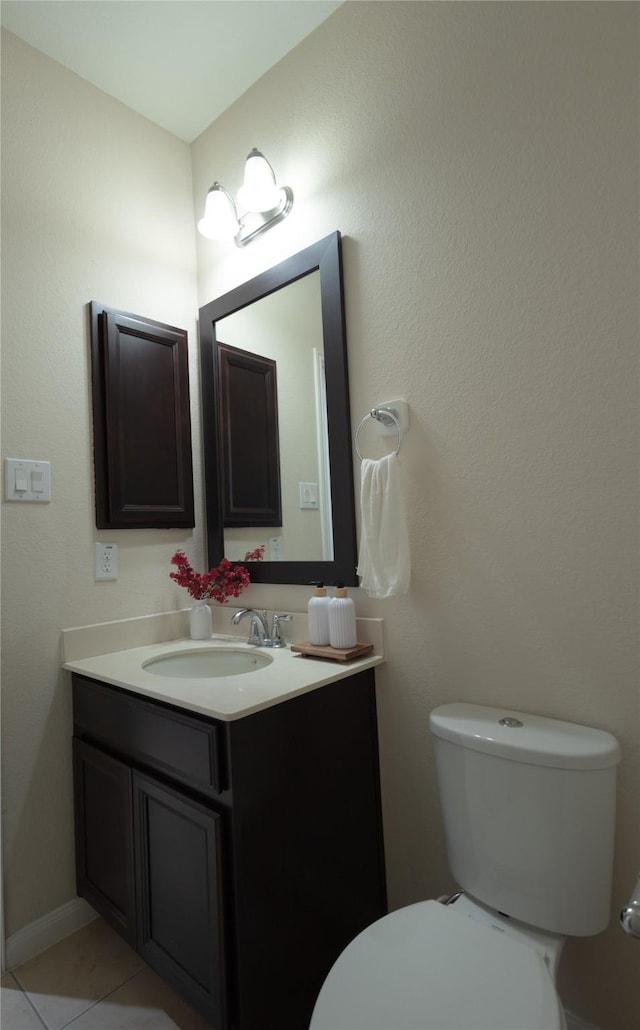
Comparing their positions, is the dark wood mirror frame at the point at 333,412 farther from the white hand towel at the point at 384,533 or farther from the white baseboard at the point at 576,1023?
A: the white baseboard at the point at 576,1023

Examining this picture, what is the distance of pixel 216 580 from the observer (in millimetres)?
1678

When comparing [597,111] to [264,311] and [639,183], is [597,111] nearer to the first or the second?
[639,183]

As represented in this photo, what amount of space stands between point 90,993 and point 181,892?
0.48m

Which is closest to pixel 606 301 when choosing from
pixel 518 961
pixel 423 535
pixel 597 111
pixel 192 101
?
pixel 597 111

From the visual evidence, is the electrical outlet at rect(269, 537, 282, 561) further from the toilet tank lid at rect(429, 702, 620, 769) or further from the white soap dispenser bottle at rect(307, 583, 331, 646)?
the toilet tank lid at rect(429, 702, 620, 769)

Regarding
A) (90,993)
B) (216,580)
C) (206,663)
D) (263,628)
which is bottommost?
(90,993)

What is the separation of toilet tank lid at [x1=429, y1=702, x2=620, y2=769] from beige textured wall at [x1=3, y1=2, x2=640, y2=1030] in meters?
0.06

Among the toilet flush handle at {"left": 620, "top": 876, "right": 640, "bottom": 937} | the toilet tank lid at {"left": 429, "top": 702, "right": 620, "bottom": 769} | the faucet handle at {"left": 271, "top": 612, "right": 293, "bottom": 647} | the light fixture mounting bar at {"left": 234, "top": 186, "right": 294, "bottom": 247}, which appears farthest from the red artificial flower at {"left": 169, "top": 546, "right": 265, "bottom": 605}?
the toilet flush handle at {"left": 620, "top": 876, "right": 640, "bottom": 937}

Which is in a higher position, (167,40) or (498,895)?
(167,40)

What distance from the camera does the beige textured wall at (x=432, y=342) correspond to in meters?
1.01

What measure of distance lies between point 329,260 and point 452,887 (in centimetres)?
170

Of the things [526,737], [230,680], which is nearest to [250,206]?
[230,680]

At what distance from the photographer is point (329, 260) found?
1.46 m

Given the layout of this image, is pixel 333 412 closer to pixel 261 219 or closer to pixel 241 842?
pixel 261 219
